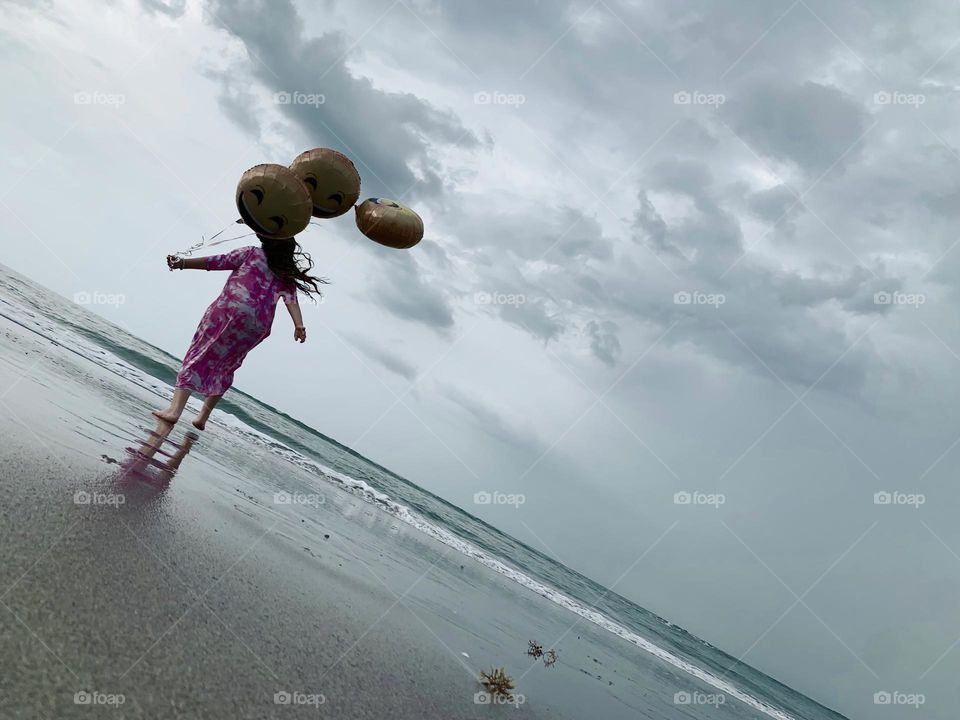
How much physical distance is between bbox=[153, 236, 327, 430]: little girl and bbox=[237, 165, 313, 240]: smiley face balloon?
462mm

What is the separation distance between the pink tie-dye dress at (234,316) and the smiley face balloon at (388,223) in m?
1.08

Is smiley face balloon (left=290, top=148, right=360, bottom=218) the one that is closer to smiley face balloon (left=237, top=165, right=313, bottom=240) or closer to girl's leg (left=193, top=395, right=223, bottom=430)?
smiley face balloon (left=237, top=165, right=313, bottom=240)

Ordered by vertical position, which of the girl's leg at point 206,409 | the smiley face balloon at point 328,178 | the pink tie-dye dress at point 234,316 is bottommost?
the girl's leg at point 206,409

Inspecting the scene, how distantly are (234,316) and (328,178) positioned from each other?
5.27ft

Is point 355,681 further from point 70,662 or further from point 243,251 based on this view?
point 243,251

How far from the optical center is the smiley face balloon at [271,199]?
223 inches

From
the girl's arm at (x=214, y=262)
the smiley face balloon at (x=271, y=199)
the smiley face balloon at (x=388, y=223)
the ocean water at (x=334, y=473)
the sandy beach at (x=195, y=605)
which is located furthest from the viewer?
the ocean water at (x=334, y=473)

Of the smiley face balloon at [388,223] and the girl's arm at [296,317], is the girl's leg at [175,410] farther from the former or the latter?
the smiley face balloon at [388,223]

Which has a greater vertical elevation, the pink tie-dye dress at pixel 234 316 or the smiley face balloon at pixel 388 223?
the smiley face balloon at pixel 388 223

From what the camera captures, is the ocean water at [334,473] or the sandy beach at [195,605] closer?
the sandy beach at [195,605]

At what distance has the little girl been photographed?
6.28 metres

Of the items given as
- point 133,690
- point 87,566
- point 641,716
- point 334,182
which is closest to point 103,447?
point 87,566

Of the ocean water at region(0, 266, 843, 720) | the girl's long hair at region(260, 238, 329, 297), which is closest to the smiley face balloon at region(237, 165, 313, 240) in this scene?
the girl's long hair at region(260, 238, 329, 297)

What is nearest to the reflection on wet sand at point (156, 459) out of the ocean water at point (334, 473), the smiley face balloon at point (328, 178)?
the smiley face balloon at point (328, 178)
